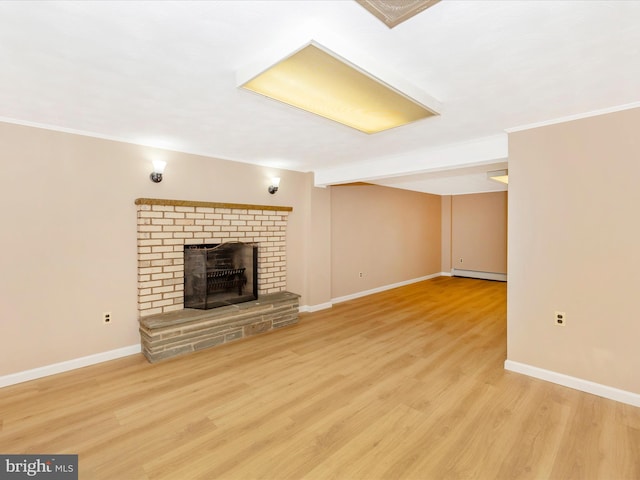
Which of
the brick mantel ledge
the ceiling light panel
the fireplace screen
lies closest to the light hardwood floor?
the fireplace screen

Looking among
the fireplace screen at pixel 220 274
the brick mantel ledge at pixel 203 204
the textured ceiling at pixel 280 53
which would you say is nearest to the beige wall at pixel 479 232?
the textured ceiling at pixel 280 53

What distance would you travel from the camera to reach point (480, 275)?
8617 millimetres

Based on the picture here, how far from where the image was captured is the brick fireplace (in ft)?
11.4

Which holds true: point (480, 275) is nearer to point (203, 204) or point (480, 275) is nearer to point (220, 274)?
point (220, 274)

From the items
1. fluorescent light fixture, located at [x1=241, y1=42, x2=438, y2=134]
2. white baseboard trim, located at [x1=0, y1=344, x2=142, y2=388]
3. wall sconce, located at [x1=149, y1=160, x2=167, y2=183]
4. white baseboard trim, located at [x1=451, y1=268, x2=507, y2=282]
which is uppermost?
fluorescent light fixture, located at [x1=241, y1=42, x2=438, y2=134]

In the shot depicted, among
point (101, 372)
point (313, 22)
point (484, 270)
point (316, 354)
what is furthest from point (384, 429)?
point (484, 270)

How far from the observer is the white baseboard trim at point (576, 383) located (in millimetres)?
2547

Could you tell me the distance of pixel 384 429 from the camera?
2.23 m

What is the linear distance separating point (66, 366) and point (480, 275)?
902cm

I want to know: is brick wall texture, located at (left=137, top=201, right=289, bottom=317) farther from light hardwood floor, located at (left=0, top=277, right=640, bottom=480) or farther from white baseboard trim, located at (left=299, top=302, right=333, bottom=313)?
white baseboard trim, located at (left=299, top=302, right=333, bottom=313)

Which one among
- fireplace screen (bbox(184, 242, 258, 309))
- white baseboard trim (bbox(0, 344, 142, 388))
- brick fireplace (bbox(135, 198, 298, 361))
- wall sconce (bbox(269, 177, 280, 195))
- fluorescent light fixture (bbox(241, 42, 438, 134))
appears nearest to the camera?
fluorescent light fixture (bbox(241, 42, 438, 134))

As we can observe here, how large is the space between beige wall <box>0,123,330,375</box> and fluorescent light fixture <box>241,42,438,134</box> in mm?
2330

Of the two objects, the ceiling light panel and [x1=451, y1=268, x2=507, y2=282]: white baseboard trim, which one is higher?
the ceiling light panel

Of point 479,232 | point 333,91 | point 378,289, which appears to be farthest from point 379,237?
point 333,91
